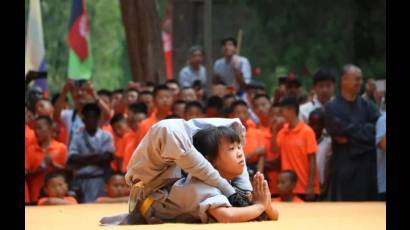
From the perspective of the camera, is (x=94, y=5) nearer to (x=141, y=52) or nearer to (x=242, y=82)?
(x=141, y=52)

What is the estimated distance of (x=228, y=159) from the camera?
8.53 metres

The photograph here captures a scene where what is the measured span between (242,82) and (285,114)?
399cm

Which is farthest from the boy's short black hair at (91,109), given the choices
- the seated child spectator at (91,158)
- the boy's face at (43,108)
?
the boy's face at (43,108)

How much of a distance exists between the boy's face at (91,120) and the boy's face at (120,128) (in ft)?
0.78

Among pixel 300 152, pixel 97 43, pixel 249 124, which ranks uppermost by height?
pixel 97 43

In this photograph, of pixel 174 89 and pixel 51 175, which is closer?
pixel 51 175

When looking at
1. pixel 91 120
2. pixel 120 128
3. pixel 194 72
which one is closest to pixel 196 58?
pixel 194 72

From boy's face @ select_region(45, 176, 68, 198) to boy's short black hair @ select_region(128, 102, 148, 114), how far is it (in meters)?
1.82

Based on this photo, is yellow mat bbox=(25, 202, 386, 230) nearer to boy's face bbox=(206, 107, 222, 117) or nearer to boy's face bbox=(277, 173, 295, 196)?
boy's face bbox=(277, 173, 295, 196)

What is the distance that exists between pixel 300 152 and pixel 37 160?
290cm

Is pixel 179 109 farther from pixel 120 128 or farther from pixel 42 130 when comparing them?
pixel 42 130

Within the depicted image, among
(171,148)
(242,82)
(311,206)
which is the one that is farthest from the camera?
(242,82)
